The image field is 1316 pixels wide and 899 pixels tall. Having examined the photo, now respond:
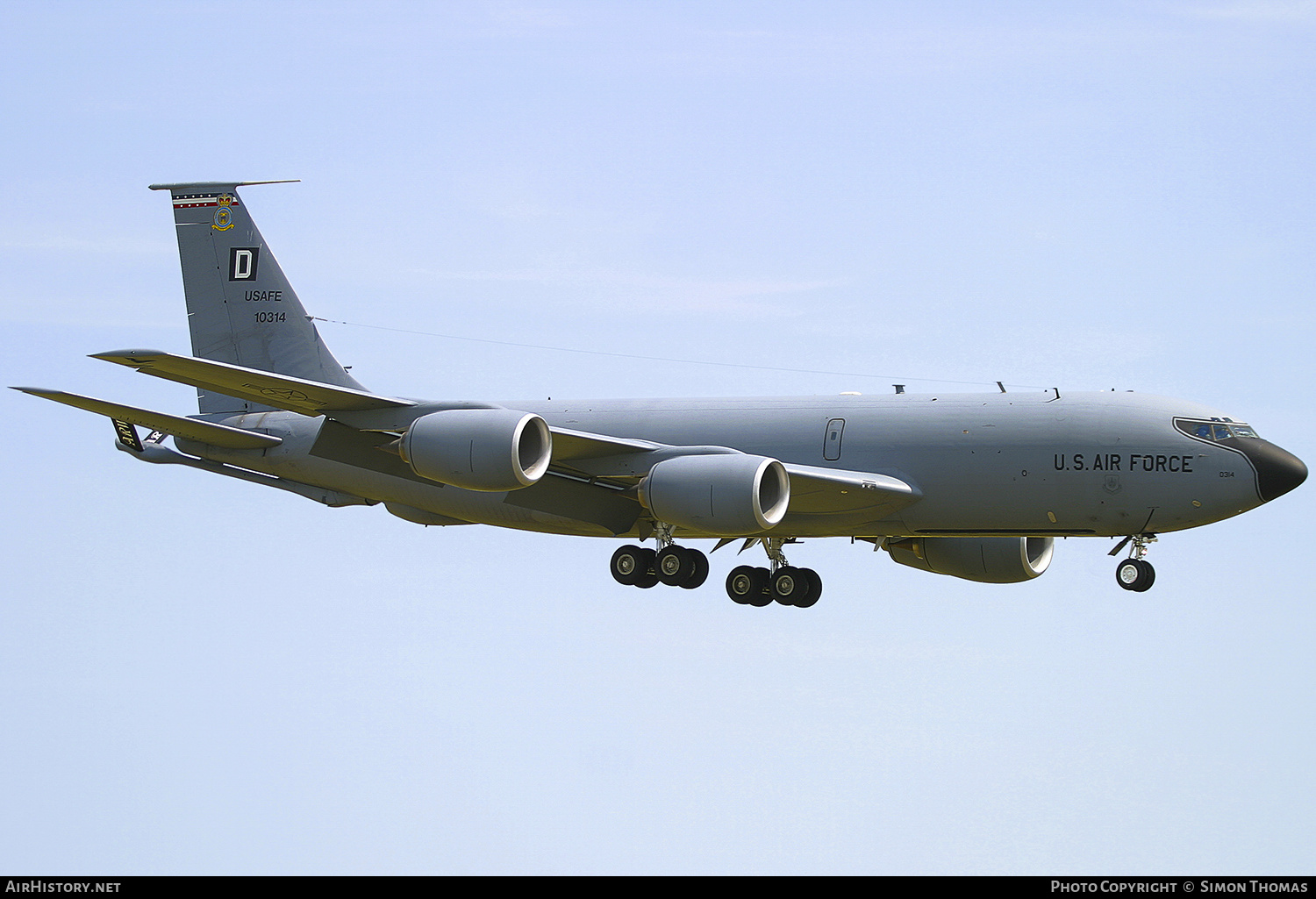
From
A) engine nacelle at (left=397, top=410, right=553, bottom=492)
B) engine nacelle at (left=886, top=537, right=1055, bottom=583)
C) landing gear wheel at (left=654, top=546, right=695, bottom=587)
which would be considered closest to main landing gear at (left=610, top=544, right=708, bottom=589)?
landing gear wheel at (left=654, top=546, right=695, bottom=587)

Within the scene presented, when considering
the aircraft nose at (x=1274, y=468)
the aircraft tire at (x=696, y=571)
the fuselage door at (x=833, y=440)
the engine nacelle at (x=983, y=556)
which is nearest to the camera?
the aircraft nose at (x=1274, y=468)

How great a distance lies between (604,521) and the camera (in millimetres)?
35844

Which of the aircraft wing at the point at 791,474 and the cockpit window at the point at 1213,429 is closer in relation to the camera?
the cockpit window at the point at 1213,429

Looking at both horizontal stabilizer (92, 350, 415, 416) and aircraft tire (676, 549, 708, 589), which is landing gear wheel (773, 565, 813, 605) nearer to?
aircraft tire (676, 549, 708, 589)

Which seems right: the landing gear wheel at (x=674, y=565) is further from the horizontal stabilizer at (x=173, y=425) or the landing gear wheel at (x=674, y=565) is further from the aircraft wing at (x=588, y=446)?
the horizontal stabilizer at (x=173, y=425)

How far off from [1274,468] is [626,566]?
41.6 ft

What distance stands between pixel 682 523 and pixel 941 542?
30.8 feet

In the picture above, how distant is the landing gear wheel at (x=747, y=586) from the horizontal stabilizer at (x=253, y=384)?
9.42m

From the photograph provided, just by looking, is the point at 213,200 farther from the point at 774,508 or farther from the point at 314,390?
the point at 774,508

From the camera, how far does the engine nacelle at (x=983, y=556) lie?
3853cm

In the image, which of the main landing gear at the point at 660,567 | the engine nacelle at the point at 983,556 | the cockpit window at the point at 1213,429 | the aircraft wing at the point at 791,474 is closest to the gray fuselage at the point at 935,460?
the cockpit window at the point at 1213,429

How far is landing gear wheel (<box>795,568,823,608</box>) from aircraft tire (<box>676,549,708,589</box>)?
136 inches

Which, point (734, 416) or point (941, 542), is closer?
point (734, 416)
